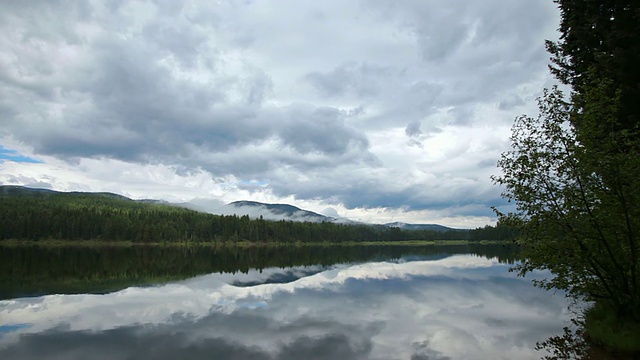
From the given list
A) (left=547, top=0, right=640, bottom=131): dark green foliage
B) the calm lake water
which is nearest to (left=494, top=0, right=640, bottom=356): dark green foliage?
(left=547, top=0, right=640, bottom=131): dark green foliage

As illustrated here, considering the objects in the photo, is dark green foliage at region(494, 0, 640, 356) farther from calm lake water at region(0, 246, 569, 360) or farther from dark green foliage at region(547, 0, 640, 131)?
calm lake water at region(0, 246, 569, 360)

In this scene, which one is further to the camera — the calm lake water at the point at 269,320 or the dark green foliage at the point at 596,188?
the calm lake water at the point at 269,320

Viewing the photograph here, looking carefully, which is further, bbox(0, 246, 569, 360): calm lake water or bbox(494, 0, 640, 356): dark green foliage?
bbox(0, 246, 569, 360): calm lake water

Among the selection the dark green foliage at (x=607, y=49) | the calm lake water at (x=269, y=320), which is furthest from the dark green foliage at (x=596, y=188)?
the calm lake water at (x=269, y=320)

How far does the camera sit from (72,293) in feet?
127

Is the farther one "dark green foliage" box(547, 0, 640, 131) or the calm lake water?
the calm lake water

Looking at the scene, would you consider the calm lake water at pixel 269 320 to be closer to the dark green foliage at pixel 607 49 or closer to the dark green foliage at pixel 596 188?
the dark green foliage at pixel 596 188

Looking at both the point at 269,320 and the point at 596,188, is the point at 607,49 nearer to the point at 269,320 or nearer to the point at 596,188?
the point at 596,188

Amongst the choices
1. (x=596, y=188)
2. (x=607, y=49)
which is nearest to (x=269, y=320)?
(x=596, y=188)

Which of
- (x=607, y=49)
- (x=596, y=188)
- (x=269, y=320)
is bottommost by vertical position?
(x=269, y=320)

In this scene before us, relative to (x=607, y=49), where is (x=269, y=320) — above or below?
below

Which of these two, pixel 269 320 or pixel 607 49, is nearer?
pixel 607 49

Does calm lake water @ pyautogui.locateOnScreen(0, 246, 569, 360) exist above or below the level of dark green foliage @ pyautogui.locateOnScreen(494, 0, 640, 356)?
below

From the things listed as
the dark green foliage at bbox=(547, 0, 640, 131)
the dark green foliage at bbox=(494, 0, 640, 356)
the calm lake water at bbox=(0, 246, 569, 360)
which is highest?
the dark green foliage at bbox=(547, 0, 640, 131)
